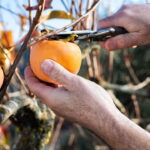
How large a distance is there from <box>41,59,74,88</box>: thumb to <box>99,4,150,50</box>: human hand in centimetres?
41

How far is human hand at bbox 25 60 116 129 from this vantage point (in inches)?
33.8

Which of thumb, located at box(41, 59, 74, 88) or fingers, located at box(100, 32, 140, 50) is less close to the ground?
thumb, located at box(41, 59, 74, 88)

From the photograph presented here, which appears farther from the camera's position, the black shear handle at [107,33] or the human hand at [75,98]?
the black shear handle at [107,33]

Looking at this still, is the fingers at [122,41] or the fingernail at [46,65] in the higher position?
the fingernail at [46,65]

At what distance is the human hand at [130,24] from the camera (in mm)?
1175

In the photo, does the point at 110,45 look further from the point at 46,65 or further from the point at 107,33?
the point at 46,65

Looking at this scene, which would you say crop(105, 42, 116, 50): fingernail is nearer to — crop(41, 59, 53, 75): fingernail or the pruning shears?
the pruning shears

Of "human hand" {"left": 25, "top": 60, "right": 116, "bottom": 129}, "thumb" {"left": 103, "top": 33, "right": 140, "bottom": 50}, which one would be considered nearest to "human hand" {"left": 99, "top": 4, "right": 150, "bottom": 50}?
"thumb" {"left": 103, "top": 33, "right": 140, "bottom": 50}

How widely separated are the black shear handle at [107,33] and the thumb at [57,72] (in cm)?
30

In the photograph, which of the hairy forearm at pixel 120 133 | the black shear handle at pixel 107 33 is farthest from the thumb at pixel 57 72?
the black shear handle at pixel 107 33

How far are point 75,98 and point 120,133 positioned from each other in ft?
0.63

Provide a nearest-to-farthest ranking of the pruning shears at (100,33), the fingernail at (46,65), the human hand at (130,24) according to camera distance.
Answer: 1. the fingernail at (46,65)
2. the pruning shears at (100,33)
3. the human hand at (130,24)

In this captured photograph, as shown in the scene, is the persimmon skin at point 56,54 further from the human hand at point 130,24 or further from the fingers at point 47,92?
the human hand at point 130,24

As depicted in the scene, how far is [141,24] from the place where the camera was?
120 centimetres
